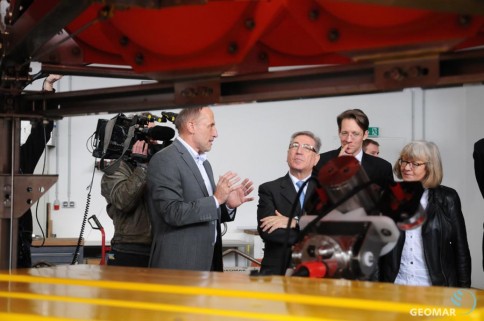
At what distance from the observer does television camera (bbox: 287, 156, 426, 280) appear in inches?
61.4

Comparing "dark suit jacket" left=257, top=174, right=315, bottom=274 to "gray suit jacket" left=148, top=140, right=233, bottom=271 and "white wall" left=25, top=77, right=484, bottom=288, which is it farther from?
"white wall" left=25, top=77, right=484, bottom=288

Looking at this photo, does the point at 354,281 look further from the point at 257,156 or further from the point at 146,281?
the point at 257,156

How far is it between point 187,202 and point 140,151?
2.20ft

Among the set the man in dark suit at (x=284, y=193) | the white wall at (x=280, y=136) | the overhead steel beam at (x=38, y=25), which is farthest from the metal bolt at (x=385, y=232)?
the white wall at (x=280, y=136)

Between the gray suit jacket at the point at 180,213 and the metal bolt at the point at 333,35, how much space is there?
167 cm

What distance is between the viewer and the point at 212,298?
1495mm

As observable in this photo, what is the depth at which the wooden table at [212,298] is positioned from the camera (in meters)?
1.28

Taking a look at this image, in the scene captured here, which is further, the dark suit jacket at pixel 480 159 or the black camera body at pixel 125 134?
the black camera body at pixel 125 134

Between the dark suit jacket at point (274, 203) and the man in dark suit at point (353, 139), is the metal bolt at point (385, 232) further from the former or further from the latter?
the man in dark suit at point (353, 139)

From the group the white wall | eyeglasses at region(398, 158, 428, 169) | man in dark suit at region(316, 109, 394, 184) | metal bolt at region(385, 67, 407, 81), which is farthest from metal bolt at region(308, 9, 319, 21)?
the white wall

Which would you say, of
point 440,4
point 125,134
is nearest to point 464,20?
point 440,4

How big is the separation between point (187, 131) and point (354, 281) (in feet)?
6.68

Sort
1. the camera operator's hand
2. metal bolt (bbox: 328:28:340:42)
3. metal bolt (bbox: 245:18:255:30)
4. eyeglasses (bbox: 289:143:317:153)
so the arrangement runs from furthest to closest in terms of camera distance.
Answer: the camera operator's hand → eyeglasses (bbox: 289:143:317:153) → metal bolt (bbox: 245:18:255:30) → metal bolt (bbox: 328:28:340:42)

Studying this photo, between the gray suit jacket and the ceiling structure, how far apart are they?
0.95 m
